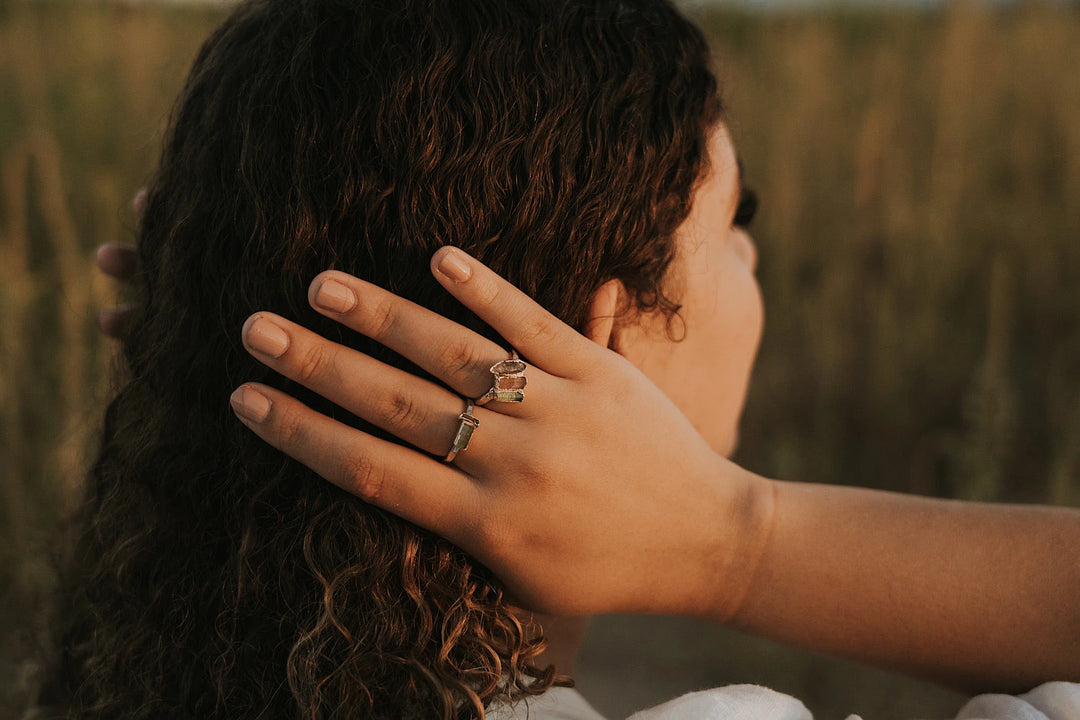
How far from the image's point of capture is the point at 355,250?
1.24 meters

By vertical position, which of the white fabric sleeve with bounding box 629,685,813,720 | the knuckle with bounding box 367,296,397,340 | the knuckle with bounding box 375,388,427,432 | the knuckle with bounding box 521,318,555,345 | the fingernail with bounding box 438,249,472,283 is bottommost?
the white fabric sleeve with bounding box 629,685,813,720

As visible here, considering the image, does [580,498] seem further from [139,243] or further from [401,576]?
[139,243]

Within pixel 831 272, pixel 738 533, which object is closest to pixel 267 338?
pixel 738 533

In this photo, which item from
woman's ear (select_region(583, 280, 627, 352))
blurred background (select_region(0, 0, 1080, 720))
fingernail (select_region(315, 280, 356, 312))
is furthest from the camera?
blurred background (select_region(0, 0, 1080, 720))

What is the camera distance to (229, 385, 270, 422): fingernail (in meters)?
1.22

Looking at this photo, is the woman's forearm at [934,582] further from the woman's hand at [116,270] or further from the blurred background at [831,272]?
the woman's hand at [116,270]

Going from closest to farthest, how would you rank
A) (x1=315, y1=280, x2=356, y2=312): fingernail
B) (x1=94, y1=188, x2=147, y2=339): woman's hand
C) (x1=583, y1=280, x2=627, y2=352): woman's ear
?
(x1=315, y1=280, x2=356, y2=312): fingernail → (x1=583, y1=280, x2=627, y2=352): woman's ear → (x1=94, y1=188, x2=147, y2=339): woman's hand

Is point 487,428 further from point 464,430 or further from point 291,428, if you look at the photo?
point 291,428

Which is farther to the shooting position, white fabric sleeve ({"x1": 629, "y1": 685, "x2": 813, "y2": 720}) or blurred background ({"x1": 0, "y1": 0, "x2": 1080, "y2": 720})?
blurred background ({"x1": 0, "y1": 0, "x2": 1080, "y2": 720})

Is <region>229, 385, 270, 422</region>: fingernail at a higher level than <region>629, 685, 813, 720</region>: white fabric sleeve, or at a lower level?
higher

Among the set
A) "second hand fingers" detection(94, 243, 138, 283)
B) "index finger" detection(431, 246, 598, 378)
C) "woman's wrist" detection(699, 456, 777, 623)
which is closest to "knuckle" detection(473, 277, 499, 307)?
"index finger" detection(431, 246, 598, 378)

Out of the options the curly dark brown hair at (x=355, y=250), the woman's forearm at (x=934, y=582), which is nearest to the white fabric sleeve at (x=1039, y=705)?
the woman's forearm at (x=934, y=582)

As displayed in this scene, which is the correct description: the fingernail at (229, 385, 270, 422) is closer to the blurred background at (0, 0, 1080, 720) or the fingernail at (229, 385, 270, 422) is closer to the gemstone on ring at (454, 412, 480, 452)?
the gemstone on ring at (454, 412, 480, 452)

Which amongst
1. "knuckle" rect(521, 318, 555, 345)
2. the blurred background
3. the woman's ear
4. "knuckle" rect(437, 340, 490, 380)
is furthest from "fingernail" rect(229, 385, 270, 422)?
the blurred background
